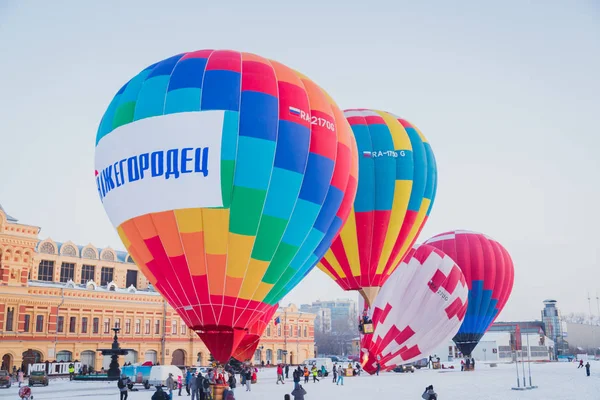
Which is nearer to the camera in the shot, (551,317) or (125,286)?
(125,286)

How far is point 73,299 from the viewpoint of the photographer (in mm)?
40219

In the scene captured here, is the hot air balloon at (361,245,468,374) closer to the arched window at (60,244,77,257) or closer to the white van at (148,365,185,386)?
the white van at (148,365,185,386)

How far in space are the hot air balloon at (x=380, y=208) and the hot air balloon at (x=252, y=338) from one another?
3297mm

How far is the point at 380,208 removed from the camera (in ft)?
71.9

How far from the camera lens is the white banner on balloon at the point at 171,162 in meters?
13.6

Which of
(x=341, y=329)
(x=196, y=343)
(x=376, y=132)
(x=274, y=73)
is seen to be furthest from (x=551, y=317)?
(x=274, y=73)

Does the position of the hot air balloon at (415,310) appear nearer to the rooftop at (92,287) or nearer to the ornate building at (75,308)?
the ornate building at (75,308)

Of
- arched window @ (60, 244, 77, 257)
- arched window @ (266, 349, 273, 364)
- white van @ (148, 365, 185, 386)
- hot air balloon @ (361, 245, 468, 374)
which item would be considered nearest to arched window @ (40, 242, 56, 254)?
arched window @ (60, 244, 77, 257)

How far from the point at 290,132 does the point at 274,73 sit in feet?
6.08

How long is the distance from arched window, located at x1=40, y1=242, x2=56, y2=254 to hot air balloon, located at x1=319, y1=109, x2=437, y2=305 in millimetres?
28217

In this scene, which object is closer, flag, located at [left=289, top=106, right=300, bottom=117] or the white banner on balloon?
the white banner on balloon

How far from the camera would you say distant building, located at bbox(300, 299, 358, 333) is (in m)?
148

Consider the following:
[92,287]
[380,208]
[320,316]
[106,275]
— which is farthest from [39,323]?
[320,316]

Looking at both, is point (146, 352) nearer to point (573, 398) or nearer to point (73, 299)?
point (73, 299)
